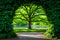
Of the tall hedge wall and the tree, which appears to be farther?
the tree

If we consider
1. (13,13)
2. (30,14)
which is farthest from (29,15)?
(13,13)

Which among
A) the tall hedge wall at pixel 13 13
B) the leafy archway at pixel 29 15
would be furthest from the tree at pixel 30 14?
the tall hedge wall at pixel 13 13

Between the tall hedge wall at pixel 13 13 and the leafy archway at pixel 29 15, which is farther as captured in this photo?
the leafy archway at pixel 29 15

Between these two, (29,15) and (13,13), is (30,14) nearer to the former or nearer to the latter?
(29,15)

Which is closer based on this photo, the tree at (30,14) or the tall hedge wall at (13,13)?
the tall hedge wall at (13,13)

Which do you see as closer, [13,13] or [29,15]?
[13,13]

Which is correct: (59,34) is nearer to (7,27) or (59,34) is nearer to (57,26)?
(57,26)

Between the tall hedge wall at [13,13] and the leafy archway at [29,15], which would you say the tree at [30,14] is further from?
the tall hedge wall at [13,13]

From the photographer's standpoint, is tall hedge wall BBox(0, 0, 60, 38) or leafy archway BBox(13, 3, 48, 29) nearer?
tall hedge wall BBox(0, 0, 60, 38)

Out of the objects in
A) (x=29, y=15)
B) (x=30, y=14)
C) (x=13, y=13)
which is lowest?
(x=29, y=15)

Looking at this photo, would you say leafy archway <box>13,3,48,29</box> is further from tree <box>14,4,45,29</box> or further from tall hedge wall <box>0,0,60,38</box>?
tall hedge wall <box>0,0,60,38</box>

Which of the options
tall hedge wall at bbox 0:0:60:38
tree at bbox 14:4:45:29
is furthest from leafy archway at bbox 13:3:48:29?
tall hedge wall at bbox 0:0:60:38

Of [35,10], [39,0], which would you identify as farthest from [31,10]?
[39,0]

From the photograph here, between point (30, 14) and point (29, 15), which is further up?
point (30, 14)
